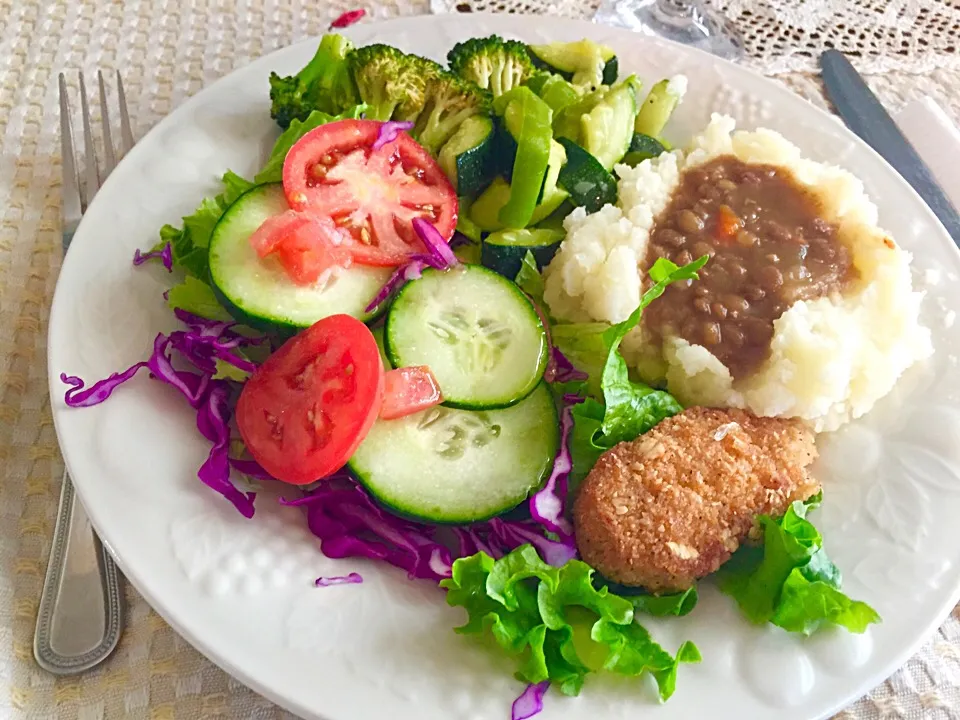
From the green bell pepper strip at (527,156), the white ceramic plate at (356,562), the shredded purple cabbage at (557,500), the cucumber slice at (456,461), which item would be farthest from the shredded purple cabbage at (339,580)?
the green bell pepper strip at (527,156)

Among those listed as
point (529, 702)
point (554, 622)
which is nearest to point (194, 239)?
point (554, 622)

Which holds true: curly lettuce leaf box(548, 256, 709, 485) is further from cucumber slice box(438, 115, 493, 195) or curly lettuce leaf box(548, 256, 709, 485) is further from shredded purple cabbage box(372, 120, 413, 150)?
shredded purple cabbage box(372, 120, 413, 150)

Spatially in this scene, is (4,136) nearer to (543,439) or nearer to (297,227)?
(297,227)

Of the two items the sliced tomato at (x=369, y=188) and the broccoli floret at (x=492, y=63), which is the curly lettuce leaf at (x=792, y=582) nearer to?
the sliced tomato at (x=369, y=188)

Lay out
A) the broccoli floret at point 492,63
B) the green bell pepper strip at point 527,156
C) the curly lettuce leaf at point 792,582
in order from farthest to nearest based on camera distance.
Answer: the broccoli floret at point 492,63, the green bell pepper strip at point 527,156, the curly lettuce leaf at point 792,582

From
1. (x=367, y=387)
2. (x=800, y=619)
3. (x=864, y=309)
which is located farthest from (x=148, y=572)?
(x=864, y=309)

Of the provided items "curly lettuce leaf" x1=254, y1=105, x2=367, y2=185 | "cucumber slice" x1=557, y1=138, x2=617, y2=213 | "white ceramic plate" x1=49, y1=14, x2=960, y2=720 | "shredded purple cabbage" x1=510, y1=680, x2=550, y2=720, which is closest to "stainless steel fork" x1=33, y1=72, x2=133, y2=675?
"white ceramic plate" x1=49, y1=14, x2=960, y2=720
